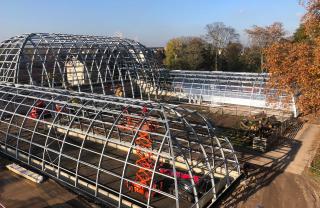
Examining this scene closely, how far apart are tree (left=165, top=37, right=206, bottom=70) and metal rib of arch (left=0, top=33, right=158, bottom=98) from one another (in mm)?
17120

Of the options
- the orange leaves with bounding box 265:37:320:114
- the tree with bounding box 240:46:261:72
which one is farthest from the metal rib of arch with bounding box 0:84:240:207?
the tree with bounding box 240:46:261:72

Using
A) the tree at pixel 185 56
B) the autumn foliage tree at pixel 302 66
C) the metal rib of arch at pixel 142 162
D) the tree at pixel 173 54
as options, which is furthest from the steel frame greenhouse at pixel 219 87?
the tree at pixel 173 54

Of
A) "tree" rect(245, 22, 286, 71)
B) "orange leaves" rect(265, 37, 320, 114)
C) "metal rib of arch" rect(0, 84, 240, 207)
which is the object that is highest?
"tree" rect(245, 22, 286, 71)

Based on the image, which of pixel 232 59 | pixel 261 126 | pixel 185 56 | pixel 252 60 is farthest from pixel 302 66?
pixel 232 59

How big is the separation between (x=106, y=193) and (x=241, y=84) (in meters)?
23.3

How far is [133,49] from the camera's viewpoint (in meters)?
40.9

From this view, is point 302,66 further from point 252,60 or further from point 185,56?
point 252,60

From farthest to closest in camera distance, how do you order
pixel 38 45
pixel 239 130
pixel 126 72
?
pixel 126 72 < pixel 38 45 < pixel 239 130

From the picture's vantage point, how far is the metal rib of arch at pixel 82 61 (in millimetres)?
31969

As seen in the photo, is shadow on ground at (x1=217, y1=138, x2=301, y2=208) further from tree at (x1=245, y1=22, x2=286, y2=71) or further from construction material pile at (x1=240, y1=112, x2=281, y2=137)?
tree at (x1=245, y1=22, x2=286, y2=71)

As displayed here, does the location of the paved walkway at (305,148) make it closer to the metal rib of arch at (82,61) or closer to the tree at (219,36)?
the metal rib of arch at (82,61)

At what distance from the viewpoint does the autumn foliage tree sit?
16.0 metres

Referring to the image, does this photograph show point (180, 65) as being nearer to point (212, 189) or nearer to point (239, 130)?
point (239, 130)

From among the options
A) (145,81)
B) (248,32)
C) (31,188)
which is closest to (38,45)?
(145,81)
